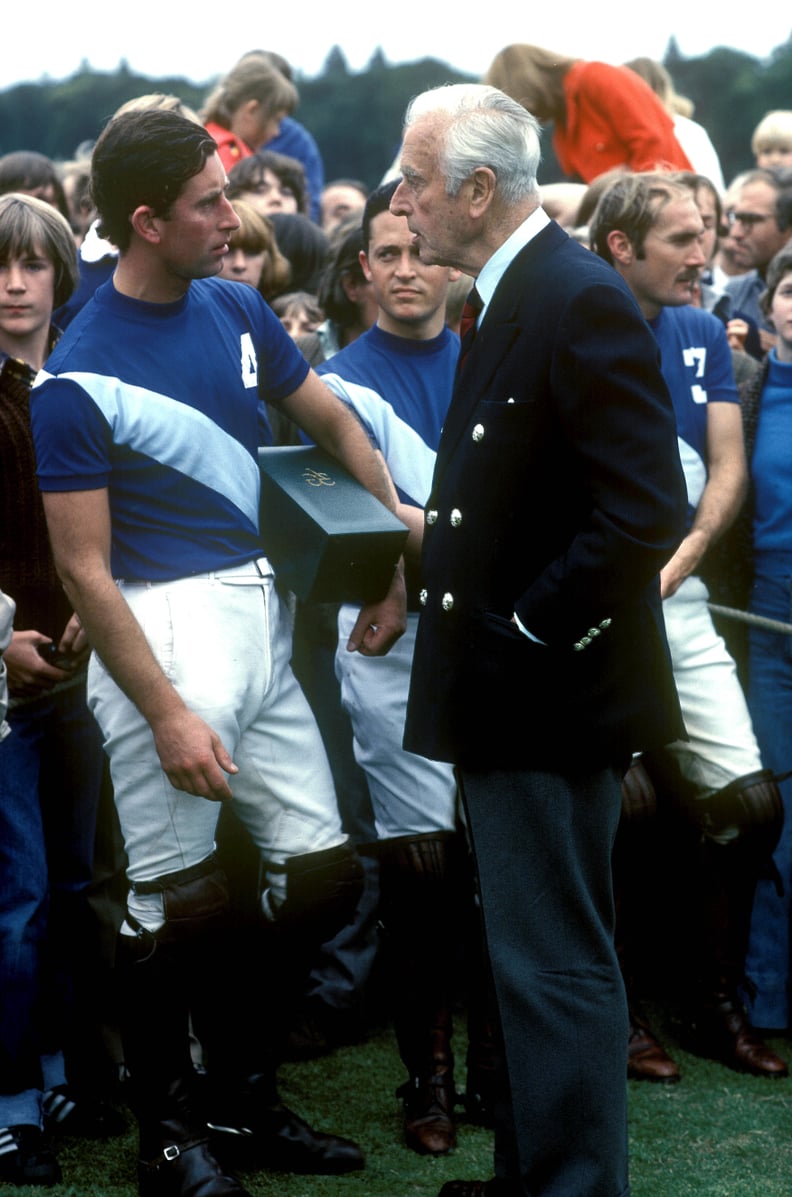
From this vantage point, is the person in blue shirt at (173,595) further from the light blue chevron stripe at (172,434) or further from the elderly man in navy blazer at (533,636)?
the elderly man in navy blazer at (533,636)

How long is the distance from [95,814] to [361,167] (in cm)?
2752

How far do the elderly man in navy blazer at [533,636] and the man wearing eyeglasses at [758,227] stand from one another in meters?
3.50

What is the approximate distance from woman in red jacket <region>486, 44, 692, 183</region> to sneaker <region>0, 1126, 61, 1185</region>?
4627 millimetres

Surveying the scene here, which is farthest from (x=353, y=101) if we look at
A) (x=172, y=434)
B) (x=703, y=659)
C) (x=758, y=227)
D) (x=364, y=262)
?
(x=172, y=434)

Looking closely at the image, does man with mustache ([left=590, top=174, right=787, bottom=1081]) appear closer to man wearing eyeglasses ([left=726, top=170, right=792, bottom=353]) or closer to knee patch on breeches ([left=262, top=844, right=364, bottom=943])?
knee patch on breeches ([left=262, top=844, right=364, bottom=943])

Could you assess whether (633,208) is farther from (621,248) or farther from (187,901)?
(187,901)

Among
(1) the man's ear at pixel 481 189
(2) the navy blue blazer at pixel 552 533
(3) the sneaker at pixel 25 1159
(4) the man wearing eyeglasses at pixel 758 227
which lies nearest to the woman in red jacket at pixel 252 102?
(4) the man wearing eyeglasses at pixel 758 227

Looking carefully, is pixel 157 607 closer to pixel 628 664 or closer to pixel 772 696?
pixel 628 664

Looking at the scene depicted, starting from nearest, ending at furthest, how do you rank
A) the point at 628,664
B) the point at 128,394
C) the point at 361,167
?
the point at 628,664 < the point at 128,394 < the point at 361,167

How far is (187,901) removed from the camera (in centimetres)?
327

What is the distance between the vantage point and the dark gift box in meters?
3.27

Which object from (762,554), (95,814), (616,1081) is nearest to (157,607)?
(95,814)

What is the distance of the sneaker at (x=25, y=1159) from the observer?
11.4 feet

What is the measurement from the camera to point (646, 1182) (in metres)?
3.56
